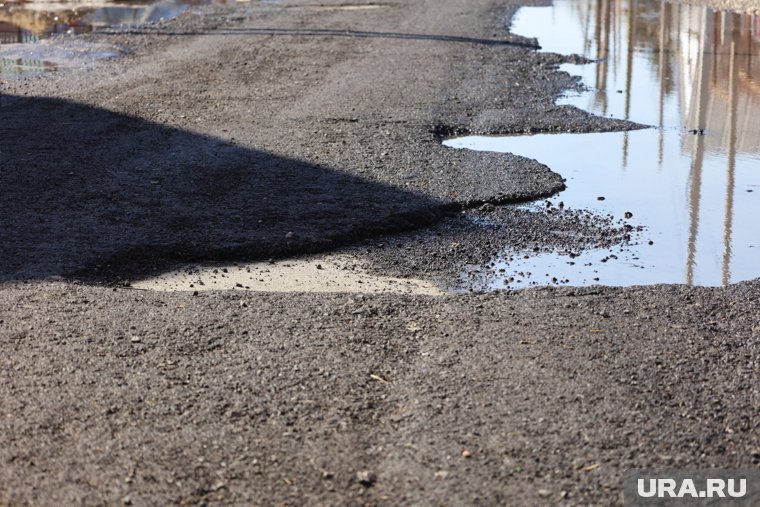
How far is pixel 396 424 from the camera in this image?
4750mm

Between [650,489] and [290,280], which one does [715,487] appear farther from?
[290,280]

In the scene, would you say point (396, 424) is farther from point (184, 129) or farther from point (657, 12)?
point (657, 12)

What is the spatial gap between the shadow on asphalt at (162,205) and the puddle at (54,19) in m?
5.66

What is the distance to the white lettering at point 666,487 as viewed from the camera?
417 centimetres

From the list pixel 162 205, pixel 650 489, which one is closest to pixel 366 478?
pixel 650 489

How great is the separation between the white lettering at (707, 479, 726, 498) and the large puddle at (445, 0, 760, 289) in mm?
2695

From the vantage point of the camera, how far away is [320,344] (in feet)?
18.6

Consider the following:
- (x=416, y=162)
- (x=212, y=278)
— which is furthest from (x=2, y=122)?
(x=212, y=278)

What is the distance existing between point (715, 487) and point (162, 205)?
17.2ft

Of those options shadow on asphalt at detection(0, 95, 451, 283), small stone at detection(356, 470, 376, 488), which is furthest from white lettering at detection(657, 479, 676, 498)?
shadow on asphalt at detection(0, 95, 451, 283)

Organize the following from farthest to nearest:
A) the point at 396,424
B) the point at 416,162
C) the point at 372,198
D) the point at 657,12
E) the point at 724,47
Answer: the point at 657,12
the point at 724,47
the point at 416,162
the point at 372,198
the point at 396,424

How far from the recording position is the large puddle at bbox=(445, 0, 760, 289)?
7340mm

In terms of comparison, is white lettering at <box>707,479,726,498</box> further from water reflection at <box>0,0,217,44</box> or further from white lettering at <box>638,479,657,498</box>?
water reflection at <box>0,0,217,44</box>

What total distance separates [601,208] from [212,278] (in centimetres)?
337
